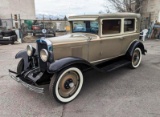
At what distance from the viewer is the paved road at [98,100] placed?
268cm

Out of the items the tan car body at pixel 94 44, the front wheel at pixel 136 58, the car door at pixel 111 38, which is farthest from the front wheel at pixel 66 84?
the front wheel at pixel 136 58

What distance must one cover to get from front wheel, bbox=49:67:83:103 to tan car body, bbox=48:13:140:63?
438mm

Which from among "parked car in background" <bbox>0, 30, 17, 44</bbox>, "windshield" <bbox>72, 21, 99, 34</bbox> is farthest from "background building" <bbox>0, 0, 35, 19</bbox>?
"windshield" <bbox>72, 21, 99, 34</bbox>

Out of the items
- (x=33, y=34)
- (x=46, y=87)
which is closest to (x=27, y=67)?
(x=46, y=87)

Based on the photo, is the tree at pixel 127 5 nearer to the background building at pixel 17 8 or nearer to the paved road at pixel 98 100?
the paved road at pixel 98 100

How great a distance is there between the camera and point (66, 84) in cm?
309

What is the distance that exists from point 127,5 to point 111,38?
440 inches

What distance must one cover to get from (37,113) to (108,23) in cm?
275

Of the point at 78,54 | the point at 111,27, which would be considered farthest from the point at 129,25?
the point at 78,54

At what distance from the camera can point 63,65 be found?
2820mm

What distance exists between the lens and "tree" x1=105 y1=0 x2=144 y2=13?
13.7 metres

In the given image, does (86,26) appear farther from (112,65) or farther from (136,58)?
(136,58)

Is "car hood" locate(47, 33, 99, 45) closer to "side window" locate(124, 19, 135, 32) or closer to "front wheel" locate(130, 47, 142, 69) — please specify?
"side window" locate(124, 19, 135, 32)

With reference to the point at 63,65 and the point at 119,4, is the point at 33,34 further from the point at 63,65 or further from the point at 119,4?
the point at 63,65
